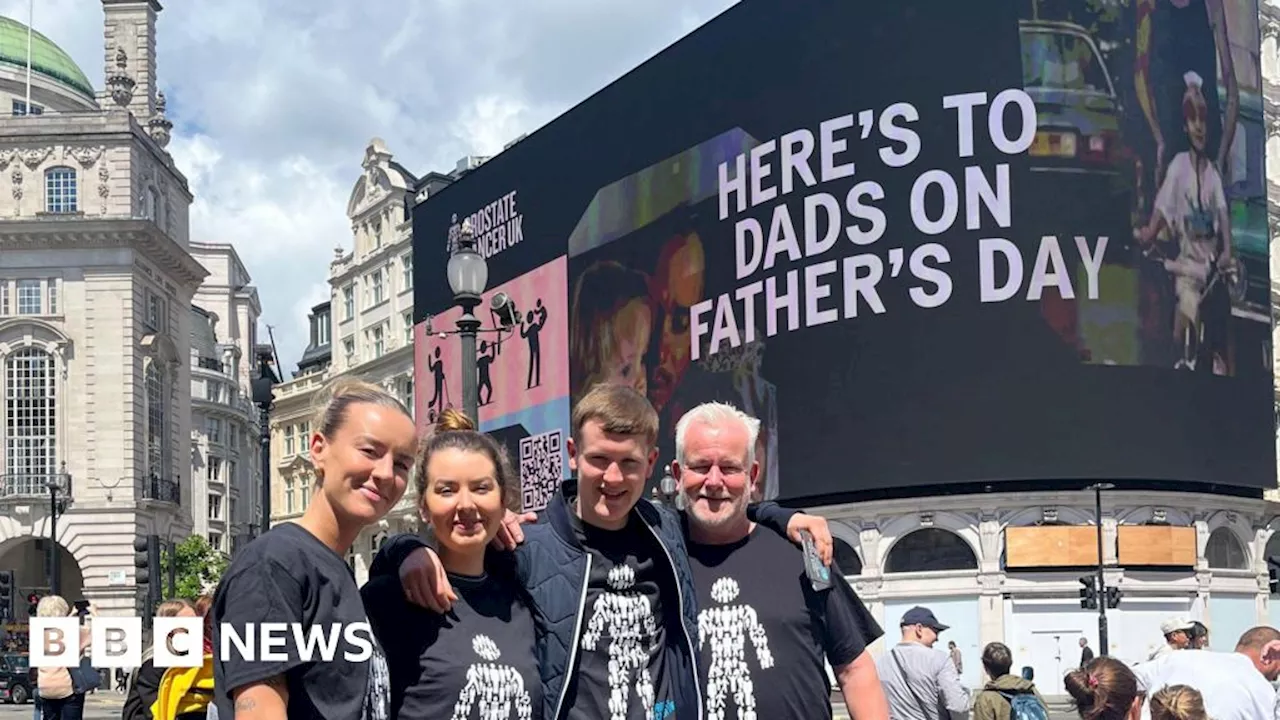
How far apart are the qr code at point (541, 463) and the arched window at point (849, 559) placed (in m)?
10.3

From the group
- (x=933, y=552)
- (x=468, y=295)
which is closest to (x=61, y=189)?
(x=933, y=552)

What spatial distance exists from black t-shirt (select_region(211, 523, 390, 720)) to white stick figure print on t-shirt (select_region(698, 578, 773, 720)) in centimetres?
124

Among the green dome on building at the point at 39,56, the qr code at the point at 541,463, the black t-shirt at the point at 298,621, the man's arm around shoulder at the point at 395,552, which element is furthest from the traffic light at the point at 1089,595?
the green dome on building at the point at 39,56

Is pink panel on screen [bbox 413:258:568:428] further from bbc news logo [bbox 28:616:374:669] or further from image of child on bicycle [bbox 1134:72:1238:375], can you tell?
bbc news logo [bbox 28:616:374:669]

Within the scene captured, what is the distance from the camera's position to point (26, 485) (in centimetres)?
5947

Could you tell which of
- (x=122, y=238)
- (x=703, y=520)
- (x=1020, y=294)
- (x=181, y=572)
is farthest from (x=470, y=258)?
(x=181, y=572)

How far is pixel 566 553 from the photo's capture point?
191 inches

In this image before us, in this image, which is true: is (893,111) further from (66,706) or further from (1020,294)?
(66,706)

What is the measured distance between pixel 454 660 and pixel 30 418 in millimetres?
59400

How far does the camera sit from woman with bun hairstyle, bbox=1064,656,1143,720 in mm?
6188

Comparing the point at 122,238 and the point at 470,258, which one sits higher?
the point at 122,238

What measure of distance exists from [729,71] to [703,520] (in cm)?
4544

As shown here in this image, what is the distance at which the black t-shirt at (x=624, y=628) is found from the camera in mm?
4793

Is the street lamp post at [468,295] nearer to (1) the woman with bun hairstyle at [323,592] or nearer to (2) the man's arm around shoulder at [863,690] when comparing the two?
(2) the man's arm around shoulder at [863,690]
